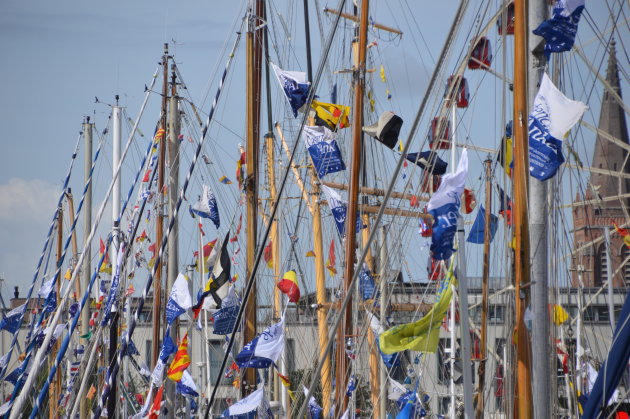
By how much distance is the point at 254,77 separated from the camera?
2453 cm

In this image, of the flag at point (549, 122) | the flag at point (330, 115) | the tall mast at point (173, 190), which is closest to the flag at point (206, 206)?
the tall mast at point (173, 190)

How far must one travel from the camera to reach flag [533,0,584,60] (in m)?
14.6

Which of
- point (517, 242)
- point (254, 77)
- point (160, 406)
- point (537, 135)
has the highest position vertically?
point (254, 77)

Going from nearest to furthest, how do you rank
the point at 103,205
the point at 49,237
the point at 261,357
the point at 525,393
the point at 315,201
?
1. the point at 525,393
2. the point at 261,357
3. the point at 103,205
4. the point at 49,237
5. the point at 315,201

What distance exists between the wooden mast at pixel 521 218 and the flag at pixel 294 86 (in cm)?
963

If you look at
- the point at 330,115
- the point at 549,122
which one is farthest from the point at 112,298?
the point at 549,122

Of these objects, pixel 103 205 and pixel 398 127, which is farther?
pixel 103 205

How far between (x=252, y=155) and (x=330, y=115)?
216cm

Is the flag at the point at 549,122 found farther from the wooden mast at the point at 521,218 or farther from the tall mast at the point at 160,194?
the tall mast at the point at 160,194

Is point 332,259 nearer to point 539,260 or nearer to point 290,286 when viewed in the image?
point 290,286

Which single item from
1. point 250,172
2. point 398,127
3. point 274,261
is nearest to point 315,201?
point 274,261

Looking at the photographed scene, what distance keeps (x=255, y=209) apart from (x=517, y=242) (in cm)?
998

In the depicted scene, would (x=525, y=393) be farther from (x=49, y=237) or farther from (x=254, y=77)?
(x=49, y=237)

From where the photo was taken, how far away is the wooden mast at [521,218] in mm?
14406
